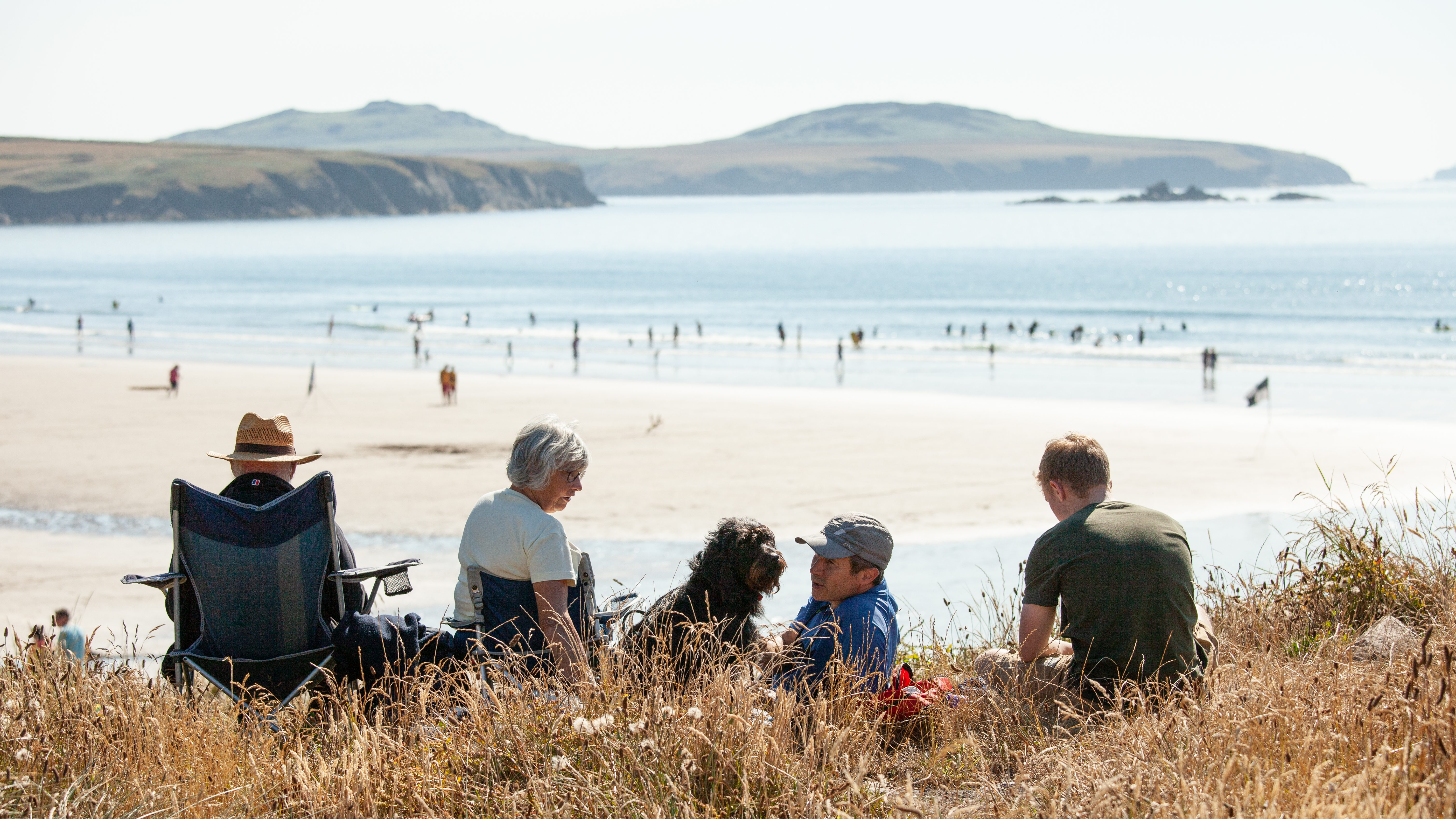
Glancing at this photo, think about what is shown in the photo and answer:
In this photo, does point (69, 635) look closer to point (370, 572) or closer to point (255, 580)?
point (255, 580)

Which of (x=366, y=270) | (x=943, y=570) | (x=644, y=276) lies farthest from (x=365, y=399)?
(x=366, y=270)

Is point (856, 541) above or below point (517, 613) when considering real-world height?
above

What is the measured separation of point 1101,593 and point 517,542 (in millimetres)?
1852

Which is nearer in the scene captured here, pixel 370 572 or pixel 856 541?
pixel 856 541

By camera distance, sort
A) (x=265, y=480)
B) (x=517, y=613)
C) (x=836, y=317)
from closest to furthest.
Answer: (x=517, y=613)
(x=265, y=480)
(x=836, y=317)

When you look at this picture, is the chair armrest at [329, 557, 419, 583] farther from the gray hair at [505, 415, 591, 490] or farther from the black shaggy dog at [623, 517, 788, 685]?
the black shaggy dog at [623, 517, 788, 685]

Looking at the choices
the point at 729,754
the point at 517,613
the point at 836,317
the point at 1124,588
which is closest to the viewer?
the point at 729,754

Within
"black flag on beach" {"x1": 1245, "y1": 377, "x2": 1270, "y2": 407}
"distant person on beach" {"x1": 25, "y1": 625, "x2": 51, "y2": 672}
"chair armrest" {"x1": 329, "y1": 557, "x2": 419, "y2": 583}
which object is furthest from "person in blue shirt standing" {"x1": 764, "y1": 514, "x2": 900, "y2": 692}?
"black flag on beach" {"x1": 1245, "y1": 377, "x2": 1270, "y2": 407}

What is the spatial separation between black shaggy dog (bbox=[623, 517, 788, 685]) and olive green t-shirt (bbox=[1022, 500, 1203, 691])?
866 mm

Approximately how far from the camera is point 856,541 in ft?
11.9

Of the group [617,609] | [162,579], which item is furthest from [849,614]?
[162,579]

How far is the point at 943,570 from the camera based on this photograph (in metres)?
9.79

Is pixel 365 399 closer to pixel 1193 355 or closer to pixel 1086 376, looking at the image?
pixel 1086 376

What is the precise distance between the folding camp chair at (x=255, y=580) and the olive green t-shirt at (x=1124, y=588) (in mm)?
→ 2222
